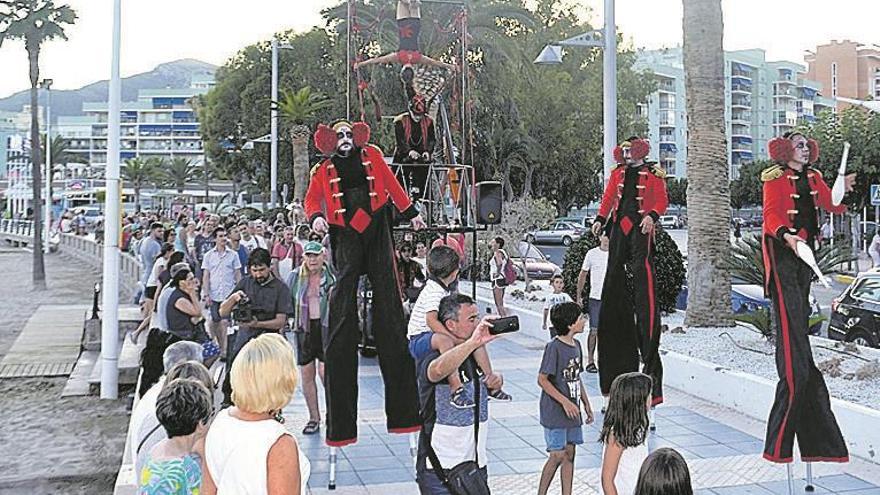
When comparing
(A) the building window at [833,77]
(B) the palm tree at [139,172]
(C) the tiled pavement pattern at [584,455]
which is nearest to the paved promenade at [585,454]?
(C) the tiled pavement pattern at [584,455]

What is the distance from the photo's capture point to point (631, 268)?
8.05 metres

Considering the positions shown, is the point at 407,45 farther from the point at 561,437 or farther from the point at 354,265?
the point at 561,437

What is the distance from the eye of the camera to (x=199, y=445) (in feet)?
13.3

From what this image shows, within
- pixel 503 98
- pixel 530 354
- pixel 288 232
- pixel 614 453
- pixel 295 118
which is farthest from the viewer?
pixel 503 98

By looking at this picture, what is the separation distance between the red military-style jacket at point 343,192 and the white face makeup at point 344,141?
0.11 m

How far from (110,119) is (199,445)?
29.0 ft

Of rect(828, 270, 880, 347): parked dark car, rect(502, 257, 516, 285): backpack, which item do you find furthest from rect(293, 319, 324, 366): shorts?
rect(828, 270, 880, 347): parked dark car

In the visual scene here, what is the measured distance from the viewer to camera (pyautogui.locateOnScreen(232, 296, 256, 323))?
26.2 ft

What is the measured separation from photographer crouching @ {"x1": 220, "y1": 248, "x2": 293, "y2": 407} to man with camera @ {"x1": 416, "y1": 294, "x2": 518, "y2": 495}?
3263mm

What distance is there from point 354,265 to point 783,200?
3014mm

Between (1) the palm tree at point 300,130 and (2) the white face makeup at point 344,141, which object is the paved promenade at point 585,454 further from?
(1) the palm tree at point 300,130

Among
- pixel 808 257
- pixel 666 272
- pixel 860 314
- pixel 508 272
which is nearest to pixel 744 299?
pixel 860 314

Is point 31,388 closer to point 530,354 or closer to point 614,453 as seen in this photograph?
point 530,354

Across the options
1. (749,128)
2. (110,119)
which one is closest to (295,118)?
(110,119)
